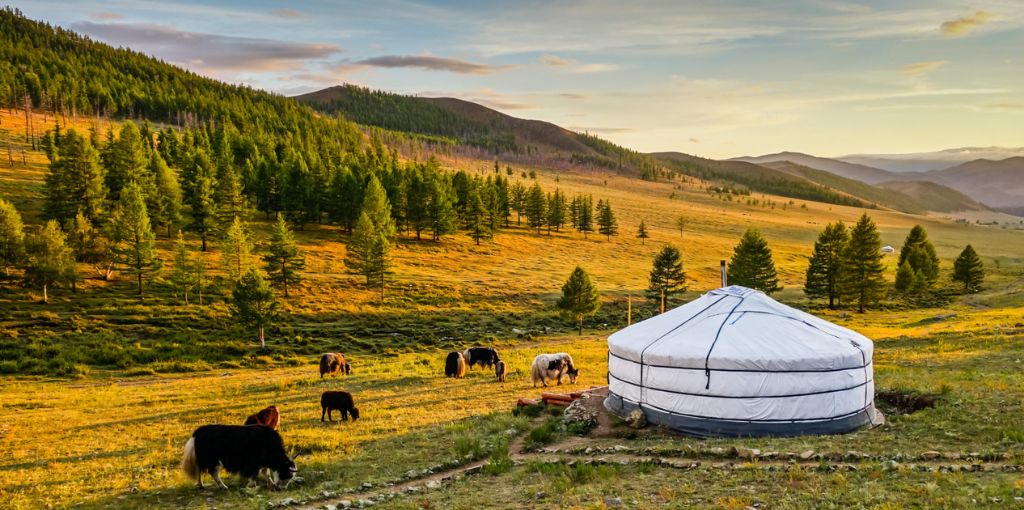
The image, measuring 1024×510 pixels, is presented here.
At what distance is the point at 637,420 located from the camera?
15.2 m

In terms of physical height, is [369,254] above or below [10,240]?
below

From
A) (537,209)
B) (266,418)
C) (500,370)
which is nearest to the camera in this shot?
(266,418)

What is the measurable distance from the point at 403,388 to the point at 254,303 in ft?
72.3

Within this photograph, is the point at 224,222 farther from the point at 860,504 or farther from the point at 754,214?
the point at 754,214

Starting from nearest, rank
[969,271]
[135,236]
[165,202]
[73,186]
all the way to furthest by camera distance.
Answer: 1. [135,236]
2. [73,186]
3. [165,202]
4. [969,271]

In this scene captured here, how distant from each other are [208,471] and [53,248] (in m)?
44.3

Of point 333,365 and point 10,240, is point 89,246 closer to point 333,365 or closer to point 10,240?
point 10,240

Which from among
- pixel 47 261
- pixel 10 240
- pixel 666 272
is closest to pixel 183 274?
pixel 47 261

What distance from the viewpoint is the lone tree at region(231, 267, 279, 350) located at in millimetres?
39906

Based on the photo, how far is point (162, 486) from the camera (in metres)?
11.3

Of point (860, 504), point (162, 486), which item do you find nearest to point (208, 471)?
point (162, 486)

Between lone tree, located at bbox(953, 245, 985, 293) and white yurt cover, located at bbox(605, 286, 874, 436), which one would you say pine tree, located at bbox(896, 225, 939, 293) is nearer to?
lone tree, located at bbox(953, 245, 985, 293)

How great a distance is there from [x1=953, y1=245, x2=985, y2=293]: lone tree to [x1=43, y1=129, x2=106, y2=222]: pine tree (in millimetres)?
90740

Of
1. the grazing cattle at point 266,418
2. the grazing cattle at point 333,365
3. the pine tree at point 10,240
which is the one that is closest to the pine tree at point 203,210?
the pine tree at point 10,240
